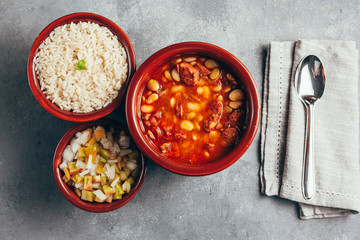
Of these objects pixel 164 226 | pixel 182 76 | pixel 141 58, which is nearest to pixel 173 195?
pixel 164 226

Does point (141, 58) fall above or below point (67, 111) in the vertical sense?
above

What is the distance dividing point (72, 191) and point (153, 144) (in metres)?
0.64

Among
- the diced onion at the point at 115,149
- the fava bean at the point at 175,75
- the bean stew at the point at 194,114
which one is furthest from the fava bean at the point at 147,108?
the diced onion at the point at 115,149

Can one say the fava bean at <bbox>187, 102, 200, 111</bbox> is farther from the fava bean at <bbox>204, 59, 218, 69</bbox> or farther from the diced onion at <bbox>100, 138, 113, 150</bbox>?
the diced onion at <bbox>100, 138, 113, 150</bbox>

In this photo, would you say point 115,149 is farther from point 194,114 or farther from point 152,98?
point 194,114

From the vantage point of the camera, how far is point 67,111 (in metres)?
1.78

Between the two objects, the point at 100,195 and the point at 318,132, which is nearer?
the point at 100,195

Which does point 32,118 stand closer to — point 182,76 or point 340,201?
point 182,76

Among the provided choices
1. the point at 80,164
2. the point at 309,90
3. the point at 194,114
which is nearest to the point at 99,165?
the point at 80,164

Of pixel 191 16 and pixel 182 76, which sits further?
pixel 191 16

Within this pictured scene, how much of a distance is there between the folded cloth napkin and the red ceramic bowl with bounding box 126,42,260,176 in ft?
1.57

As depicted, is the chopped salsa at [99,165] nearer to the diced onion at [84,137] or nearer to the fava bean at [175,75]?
the diced onion at [84,137]

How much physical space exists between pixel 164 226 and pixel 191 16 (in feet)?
5.01

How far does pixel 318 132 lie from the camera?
2.04m
